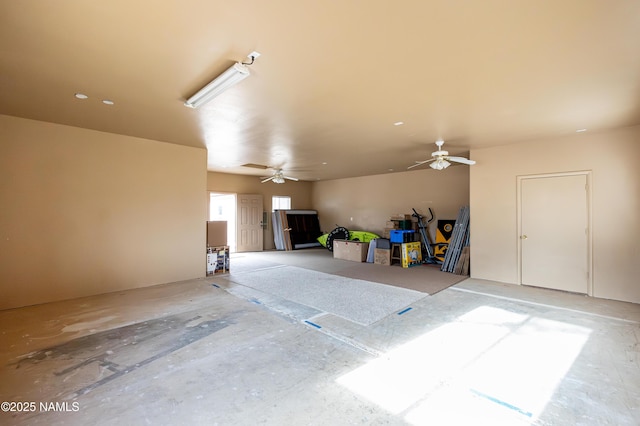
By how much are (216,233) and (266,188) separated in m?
4.52

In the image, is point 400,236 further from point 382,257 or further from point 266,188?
point 266,188

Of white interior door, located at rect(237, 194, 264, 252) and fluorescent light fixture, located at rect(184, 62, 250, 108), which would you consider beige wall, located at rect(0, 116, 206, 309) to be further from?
white interior door, located at rect(237, 194, 264, 252)

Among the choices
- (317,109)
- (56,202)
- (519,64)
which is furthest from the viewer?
(56,202)

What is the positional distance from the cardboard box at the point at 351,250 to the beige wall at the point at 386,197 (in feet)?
6.04

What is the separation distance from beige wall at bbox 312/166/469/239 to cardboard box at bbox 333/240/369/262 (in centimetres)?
184

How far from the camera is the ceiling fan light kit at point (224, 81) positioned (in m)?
2.45

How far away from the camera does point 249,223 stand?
33.3 ft

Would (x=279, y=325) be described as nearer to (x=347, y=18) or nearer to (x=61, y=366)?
(x=61, y=366)

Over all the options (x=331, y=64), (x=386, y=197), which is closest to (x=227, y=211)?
(x=386, y=197)

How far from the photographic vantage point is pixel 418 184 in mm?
8742

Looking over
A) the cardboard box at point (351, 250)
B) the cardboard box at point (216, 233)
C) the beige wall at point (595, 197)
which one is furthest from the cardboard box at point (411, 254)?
the cardboard box at point (216, 233)

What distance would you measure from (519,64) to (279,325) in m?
3.70

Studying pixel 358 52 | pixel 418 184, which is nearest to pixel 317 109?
pixel 358 52

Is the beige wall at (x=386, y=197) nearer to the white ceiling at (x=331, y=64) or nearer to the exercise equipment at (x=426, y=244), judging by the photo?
the exercise equipment at (x=426, y=244)
